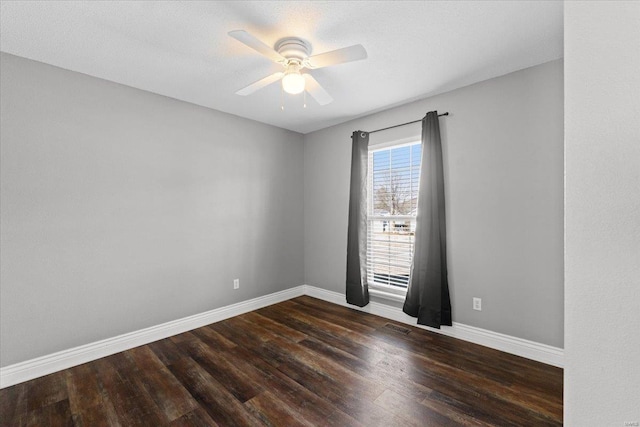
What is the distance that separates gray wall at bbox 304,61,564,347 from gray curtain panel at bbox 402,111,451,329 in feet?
0.29

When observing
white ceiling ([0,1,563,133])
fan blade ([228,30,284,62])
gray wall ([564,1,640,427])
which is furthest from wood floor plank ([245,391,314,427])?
white ceiling ([0,1,563,133])

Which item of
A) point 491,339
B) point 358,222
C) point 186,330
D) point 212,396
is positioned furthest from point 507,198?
point 186,330

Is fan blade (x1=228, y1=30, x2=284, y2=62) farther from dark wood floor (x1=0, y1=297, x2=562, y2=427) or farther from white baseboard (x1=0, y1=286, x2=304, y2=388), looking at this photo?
white baseboard (x1=0, y1=286, x2=304, y2=388)

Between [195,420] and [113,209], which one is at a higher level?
[113,209]

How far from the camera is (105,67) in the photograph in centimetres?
237

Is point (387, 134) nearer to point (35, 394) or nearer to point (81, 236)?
point (81, 236)

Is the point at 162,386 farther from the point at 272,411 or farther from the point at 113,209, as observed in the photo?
the point at 113,209

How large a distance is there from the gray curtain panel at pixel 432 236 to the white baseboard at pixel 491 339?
5.4 inches

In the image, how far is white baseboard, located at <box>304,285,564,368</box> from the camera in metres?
2.30

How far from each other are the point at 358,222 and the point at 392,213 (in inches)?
17.9

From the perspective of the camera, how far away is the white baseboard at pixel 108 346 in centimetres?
214

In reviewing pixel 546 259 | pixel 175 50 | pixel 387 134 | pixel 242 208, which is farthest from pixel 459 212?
pixel 175 50

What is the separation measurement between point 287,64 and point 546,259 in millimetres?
2693

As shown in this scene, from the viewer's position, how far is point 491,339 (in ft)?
8.54
